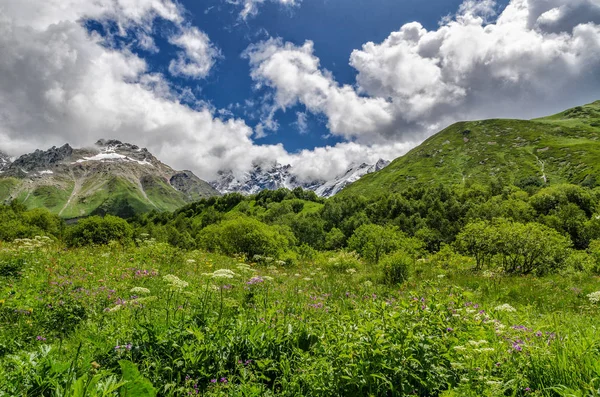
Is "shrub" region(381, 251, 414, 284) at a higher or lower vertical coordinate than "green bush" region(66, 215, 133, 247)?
lower

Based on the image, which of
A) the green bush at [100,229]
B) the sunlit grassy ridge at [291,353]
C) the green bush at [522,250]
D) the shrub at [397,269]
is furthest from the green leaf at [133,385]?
the green bush at [100,229]

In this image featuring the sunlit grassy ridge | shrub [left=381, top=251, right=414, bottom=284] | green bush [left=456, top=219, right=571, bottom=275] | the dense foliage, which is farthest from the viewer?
green bush [left=456, top=219, right=571, bottom=275]

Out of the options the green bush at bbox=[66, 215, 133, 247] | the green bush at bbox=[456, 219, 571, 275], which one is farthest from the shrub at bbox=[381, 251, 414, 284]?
the green bush at bbox=[66, 215, 133, 247]


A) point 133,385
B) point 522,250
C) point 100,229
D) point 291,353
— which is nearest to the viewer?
point 133,385

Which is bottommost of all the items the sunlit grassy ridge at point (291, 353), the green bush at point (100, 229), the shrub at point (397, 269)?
the shrub at point (397, 269)

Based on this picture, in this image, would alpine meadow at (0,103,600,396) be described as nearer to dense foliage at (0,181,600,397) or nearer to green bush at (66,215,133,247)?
dense foliage at (0,181,600,397)

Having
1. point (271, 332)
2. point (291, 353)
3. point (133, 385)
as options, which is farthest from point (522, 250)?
point (133, 385)

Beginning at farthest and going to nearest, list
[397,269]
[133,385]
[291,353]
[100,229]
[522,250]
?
[100,229] → [522,250] → [397,269] → [291,353] → [133,385]

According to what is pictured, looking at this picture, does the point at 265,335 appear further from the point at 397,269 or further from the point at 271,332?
the point at 397,269

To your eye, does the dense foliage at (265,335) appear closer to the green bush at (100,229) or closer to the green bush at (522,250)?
the green bush at (522,250)

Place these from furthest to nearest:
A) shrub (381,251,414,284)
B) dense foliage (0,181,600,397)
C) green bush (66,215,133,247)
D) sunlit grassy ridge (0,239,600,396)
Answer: green bush (66,215,133,247) < shrub (381,251,414,284) < dense foliage (0,181,600,397) < sunlit grassy ridge (0,239,600,396)

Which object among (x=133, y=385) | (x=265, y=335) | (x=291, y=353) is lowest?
(x=291, y=353)

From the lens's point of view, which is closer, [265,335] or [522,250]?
[265,335]

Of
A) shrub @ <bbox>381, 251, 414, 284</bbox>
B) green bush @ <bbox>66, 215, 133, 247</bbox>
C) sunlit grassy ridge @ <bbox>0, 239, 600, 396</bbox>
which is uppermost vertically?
green bush @ <bbox>66, 215, 133, 247</bbox>
